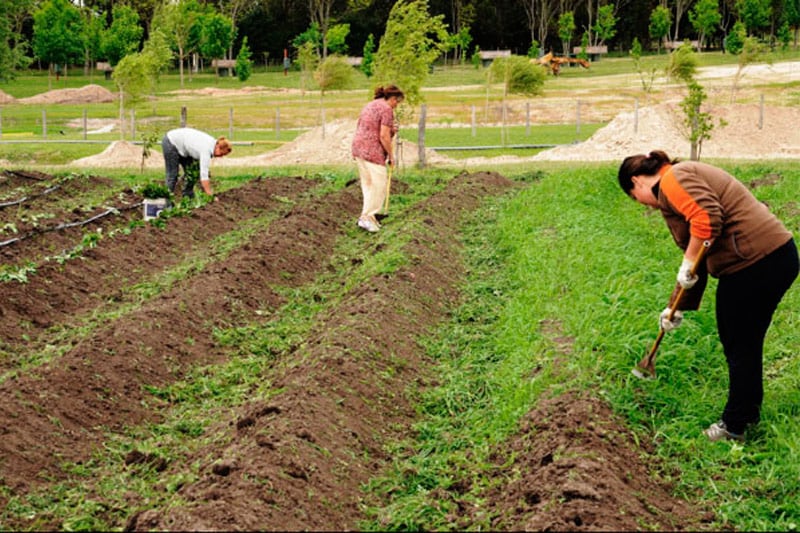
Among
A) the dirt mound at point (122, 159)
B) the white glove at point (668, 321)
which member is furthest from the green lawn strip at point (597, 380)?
the dirt mound at point (122, 159)

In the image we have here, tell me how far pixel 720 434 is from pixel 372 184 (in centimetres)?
735

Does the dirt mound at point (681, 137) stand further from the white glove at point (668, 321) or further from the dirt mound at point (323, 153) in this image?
the white glove at point (668, 321)

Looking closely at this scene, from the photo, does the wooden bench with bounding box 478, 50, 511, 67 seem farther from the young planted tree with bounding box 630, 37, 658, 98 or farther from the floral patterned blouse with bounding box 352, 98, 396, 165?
the floral patterned blouse with bounding box 352, 98, 396, 165

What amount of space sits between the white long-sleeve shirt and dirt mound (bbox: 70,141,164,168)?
32.3 ft

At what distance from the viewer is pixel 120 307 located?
8.93 meters

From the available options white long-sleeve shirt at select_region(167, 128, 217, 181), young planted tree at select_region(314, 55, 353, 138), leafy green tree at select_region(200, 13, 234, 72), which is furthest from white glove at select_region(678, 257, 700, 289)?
leafy green tree at select_region(200, 13, 234, 72)

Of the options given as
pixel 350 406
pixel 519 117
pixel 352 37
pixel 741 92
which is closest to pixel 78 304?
pixel 350 406

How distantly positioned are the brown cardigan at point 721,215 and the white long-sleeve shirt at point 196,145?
8754 millimetres

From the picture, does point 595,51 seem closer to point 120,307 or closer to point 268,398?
point 120,307

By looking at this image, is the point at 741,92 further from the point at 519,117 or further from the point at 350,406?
the point at 350,406

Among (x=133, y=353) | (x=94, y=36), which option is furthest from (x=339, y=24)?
(x=133, y=353)

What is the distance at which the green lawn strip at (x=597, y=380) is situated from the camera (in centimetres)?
507

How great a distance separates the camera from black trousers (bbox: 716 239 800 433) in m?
5.36

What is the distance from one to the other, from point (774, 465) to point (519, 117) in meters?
40.1
